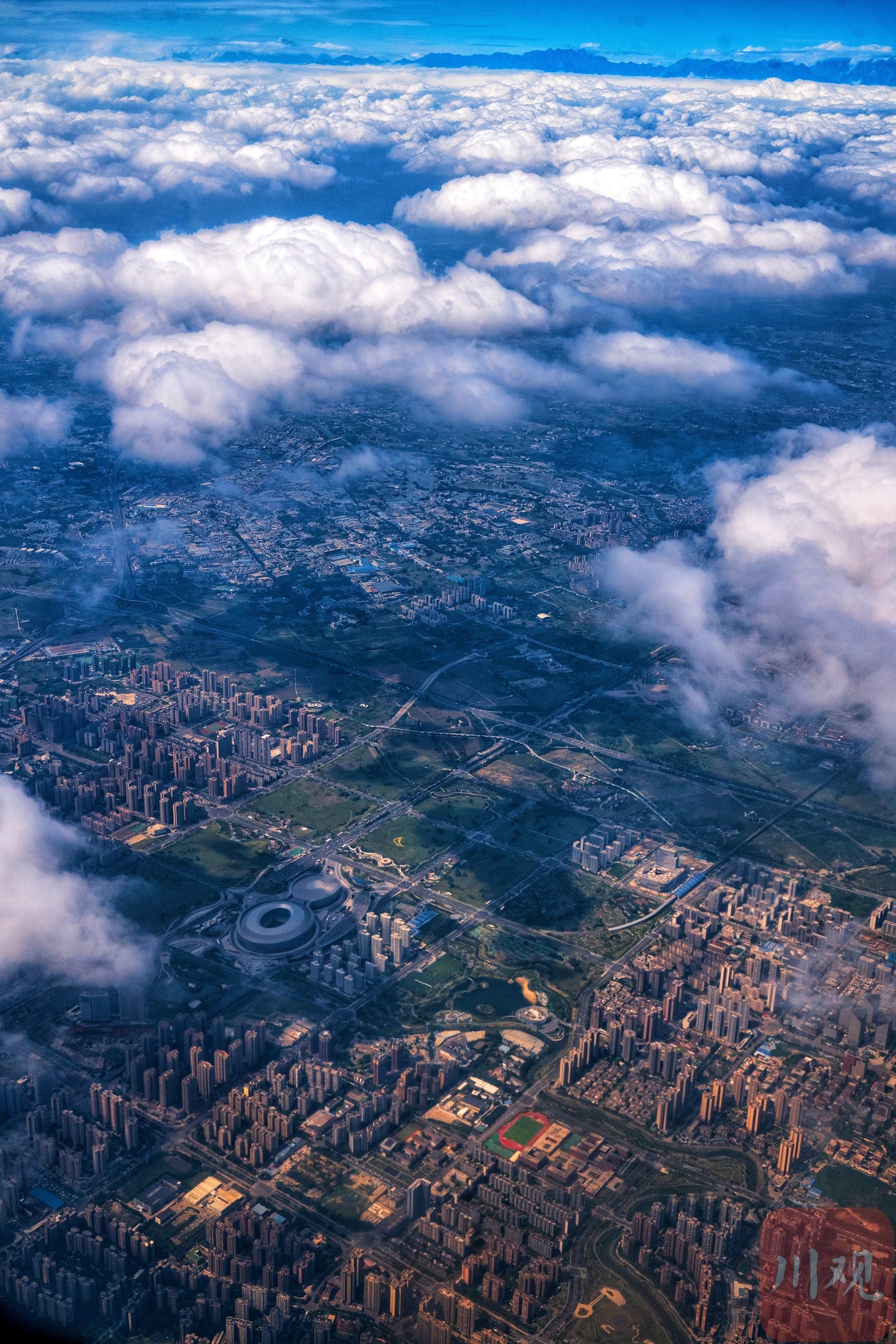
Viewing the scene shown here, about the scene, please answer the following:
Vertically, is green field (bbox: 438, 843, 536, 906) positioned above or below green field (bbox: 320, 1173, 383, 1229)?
below

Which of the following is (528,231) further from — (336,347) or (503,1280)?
(503,1280)

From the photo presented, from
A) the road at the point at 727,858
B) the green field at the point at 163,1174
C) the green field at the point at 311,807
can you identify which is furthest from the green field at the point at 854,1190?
the green field at the point at 311,807

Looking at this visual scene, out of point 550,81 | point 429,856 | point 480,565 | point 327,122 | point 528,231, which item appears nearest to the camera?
point 429,856

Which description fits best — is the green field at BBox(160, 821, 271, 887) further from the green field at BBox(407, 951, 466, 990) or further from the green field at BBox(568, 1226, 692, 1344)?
the green field at BBox(568, 1226, 692, 1344)

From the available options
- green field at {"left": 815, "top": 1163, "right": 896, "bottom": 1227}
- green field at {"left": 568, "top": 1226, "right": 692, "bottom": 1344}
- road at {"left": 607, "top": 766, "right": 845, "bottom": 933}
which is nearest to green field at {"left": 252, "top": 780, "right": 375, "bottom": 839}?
road at {"left": 607, "top": 766, "right": 845, "bottom": 933}

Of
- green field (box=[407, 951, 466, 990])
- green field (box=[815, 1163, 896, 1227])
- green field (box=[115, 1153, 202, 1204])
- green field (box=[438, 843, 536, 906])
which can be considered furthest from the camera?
green field (box=[438, 843, 536, 906])

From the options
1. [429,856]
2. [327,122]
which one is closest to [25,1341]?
[429,856]
